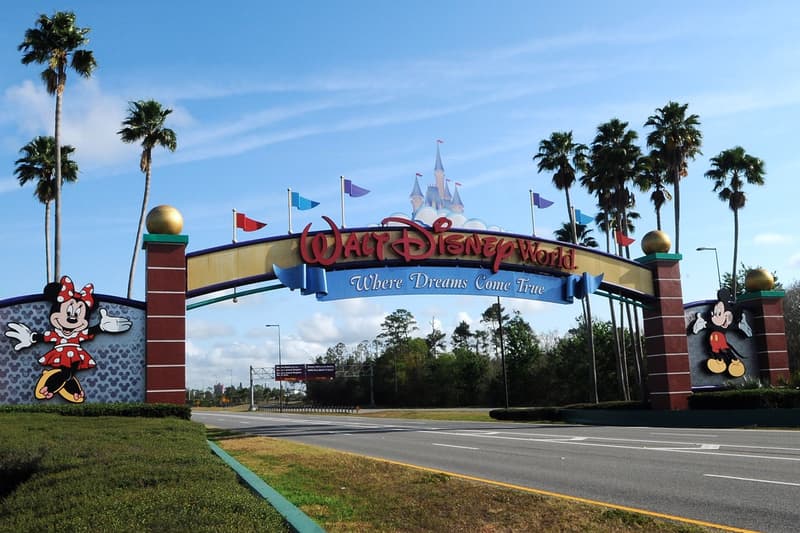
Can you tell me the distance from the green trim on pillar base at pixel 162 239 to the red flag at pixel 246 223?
3201mm

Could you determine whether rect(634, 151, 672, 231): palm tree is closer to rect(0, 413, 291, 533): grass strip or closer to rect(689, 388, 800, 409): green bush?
rect(689, 388, 800, 409): green bush

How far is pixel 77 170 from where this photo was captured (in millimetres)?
44812

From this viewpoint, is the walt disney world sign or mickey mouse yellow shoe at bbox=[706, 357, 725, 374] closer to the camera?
the walt disney world sign

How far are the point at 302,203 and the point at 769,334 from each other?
23856 millimetres

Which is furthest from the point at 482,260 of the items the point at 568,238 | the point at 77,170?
the point at 568,238

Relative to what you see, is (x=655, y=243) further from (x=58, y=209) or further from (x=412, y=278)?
(x=58, y=209)

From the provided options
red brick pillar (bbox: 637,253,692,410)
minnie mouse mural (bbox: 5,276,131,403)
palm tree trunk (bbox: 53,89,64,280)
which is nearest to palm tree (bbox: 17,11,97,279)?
palm tree trunk (bbox: 53,89,64,280)

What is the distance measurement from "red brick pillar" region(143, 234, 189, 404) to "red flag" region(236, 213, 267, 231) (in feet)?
10.8

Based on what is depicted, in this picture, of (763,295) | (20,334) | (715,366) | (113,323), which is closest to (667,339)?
(715,366)

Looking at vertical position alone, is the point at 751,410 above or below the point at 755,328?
below

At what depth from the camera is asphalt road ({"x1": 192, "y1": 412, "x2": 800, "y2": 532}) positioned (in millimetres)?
9648

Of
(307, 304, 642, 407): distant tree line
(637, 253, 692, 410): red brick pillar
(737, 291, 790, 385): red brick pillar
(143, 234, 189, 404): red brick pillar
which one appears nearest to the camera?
(143, 234, 189, 404): red brick pillar

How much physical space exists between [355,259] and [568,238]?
37.7m

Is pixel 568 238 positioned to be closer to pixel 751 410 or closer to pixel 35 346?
pixel 751 410
